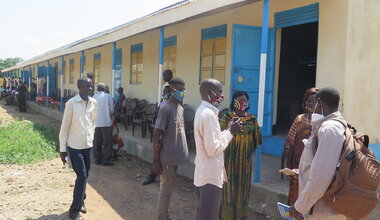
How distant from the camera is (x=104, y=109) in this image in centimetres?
672

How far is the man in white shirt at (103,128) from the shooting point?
670cm

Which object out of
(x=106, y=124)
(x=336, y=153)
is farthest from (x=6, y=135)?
(x=336, y=153)

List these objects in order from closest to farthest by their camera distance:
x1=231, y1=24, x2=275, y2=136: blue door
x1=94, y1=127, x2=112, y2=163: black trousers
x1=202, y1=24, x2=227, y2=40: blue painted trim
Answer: x1=231, y1=24, x2=275, y2=136: blue door → x1=94, y1=127, x2=112, y2=163: black trousers → x1=202, y1=24, x2=227, y2=40: blue painted trim

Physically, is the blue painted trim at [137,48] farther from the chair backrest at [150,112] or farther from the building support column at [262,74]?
the building support column at [262,74]

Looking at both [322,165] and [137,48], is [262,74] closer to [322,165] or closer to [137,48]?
[322,165]

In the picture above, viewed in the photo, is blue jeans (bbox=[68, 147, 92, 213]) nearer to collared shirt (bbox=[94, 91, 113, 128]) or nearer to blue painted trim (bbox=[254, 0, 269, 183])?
blue painted trim (bbox=[254, 0, 269, 183])

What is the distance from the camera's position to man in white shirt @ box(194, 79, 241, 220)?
2826 mm

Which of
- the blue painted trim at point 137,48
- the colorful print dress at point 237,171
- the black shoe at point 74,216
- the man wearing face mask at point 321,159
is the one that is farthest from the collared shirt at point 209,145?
the blue painted trim at point 137,48

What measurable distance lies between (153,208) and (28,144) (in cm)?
494

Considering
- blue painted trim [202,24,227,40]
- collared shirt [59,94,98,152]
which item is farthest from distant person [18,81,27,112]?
collared shirt [59,94,98,152]

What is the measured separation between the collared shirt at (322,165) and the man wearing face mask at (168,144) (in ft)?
5.80

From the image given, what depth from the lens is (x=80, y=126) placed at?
4223mm

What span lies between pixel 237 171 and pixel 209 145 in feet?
2.99

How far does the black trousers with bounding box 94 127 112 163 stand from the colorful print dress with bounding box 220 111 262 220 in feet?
Answer: 12.6
